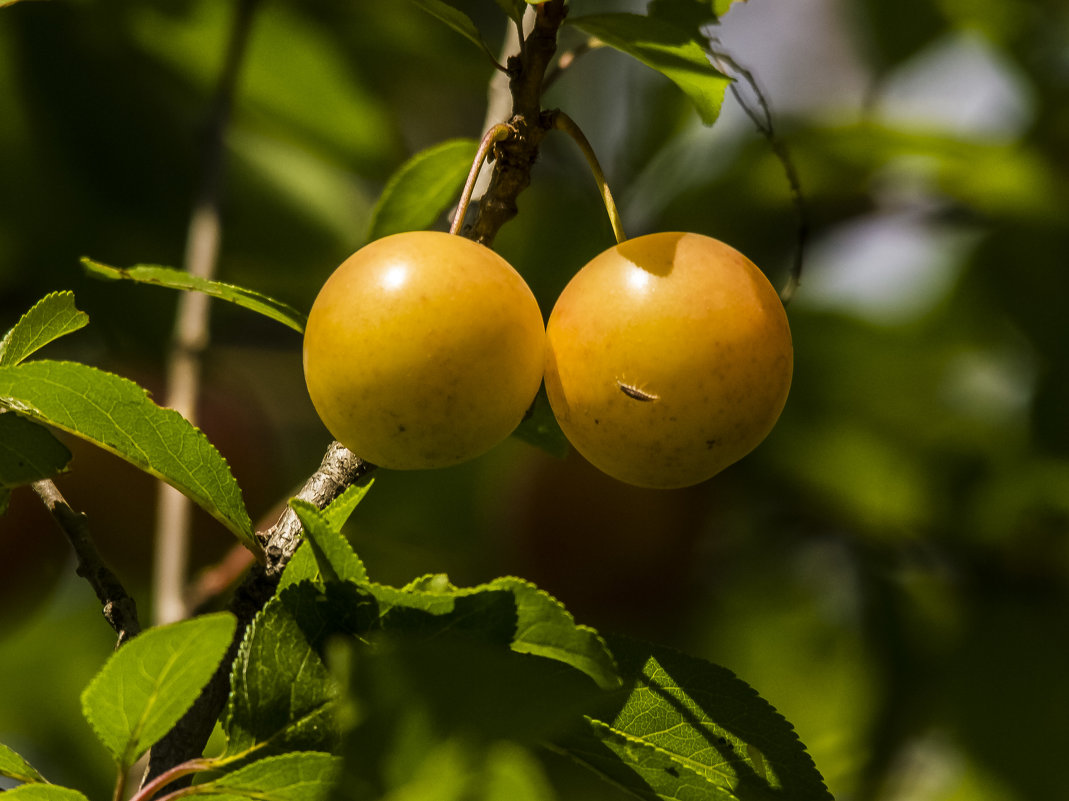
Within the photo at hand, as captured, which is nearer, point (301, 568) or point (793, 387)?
point (301, 568)

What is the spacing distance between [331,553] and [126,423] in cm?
15

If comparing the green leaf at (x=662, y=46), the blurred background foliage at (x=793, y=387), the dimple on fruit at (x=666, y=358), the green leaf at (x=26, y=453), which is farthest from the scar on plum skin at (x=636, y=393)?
the blurred background foliage at (x=793, y=387)

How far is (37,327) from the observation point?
25.5 inches

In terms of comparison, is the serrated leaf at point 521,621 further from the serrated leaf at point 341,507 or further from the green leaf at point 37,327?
the green leaf at point 37,327

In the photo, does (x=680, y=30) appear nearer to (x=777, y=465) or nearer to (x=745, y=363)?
(x=745, y=363)

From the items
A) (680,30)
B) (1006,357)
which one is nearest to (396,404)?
(680,30)

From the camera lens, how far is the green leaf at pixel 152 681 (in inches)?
20.0

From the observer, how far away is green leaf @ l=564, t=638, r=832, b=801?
62 centimetres

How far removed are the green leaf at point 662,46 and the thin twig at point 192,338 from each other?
54 centimetres

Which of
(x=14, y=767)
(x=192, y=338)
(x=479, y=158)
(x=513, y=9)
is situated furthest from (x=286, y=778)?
(x=192, y=338)

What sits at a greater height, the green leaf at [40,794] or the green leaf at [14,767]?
the green leaf at [40,794]

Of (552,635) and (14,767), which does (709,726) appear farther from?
(14,767)

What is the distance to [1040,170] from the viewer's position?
5.36ft

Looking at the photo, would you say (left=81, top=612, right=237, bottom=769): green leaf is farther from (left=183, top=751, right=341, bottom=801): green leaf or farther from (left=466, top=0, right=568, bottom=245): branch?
(left=466, top=0, right=568, bottom=245): branch
